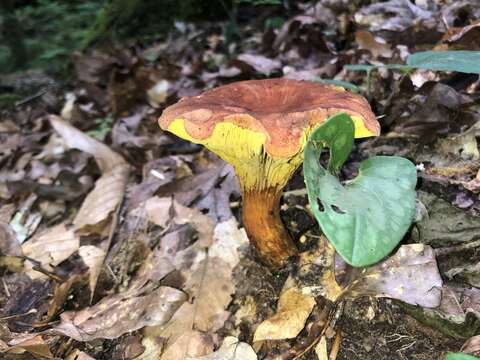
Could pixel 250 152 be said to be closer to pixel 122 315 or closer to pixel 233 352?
pixel 233 352

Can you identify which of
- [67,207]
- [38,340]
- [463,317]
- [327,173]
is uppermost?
[327,173]

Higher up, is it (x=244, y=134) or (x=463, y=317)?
(x=244, y=134)

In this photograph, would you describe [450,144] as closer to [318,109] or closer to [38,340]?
[318,109]

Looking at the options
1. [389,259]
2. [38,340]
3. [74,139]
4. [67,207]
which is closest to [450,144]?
[389,259]

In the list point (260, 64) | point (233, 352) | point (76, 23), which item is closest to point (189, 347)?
point (233, 352)

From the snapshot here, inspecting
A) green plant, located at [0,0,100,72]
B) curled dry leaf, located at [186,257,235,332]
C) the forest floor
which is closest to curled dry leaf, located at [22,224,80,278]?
the forest floor

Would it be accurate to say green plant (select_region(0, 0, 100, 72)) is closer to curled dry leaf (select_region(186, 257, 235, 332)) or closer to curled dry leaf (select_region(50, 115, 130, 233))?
curled dry leaf (select_region(50, 115, 130, 233))

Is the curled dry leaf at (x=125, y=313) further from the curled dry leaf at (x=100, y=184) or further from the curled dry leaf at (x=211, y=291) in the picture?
the curled dry leaf at (x=100, y=184)
